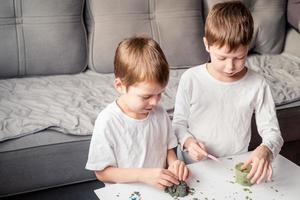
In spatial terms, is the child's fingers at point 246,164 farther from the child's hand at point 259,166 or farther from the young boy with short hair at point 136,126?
the young boy with short hair at point 136,126

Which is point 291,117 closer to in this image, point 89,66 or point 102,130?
point 89,66

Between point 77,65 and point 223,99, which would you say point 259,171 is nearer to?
point 223,99

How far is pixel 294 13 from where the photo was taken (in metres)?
2.63

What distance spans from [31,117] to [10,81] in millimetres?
478

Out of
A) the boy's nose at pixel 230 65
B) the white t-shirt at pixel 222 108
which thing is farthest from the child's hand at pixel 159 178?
the boy's nose at pixel 230 65

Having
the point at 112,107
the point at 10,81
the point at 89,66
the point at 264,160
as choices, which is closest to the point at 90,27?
the point at 89,66

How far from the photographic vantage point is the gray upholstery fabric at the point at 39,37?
2.16 m

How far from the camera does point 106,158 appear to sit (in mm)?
1120

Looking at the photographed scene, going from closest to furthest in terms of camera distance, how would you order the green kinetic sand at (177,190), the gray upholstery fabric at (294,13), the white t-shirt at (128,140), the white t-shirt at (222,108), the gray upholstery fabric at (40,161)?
the green kinetic sand at (177,190), the white t-shirt at (128,140), the white t-shirt at (222,108), the gray upholstery fabric at (40,161), the gray upholstery fabric at (294,13)

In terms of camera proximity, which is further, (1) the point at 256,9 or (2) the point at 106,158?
(1) the point at 256,9

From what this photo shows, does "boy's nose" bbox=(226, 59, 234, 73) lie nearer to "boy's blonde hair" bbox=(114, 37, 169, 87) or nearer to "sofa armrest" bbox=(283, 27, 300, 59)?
"boy's blonde hair" bbox=(114, 37, 169, 87)

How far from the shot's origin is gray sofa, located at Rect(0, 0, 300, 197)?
1.73 metres

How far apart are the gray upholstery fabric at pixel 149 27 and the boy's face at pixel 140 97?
1170 mm

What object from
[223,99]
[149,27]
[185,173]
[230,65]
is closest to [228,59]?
[230,65]
